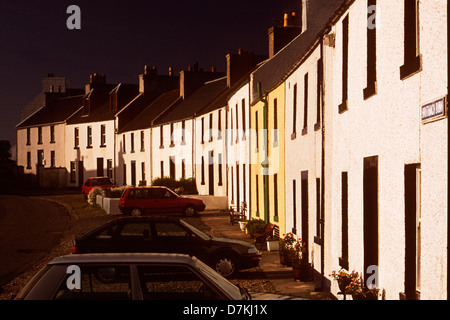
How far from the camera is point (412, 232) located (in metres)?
8.63

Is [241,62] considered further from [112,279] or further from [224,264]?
[112,279]

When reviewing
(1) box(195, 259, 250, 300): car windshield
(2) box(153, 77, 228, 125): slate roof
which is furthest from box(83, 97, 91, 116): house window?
(1) box(195, 259, 250, 300): car windshield

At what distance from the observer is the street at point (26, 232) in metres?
19.1

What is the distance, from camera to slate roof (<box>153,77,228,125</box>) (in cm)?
4696

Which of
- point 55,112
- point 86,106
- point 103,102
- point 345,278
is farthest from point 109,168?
point 345,278

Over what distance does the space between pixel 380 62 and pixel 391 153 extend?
166 cm

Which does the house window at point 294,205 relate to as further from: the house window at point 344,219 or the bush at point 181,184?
the bush at point 181,184

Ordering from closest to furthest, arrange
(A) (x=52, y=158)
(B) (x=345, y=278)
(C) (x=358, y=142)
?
(B) (x=345, y=278) < (C) (x=358, y=142) < (A) (x=52, y=158)

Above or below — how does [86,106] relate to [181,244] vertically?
above

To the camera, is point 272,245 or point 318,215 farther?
point 272,245

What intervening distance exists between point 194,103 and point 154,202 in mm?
17702

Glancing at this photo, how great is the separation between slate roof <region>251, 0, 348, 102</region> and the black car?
335 inches

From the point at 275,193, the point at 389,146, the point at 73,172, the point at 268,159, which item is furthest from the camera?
the point at 73,172
